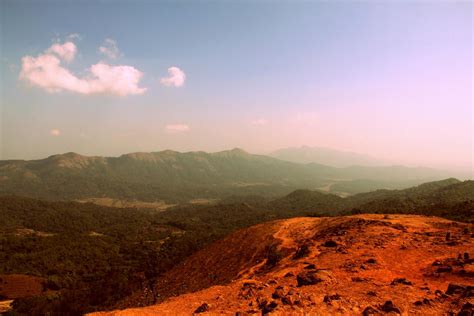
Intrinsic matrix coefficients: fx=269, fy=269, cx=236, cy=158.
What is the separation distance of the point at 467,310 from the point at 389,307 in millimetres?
2565

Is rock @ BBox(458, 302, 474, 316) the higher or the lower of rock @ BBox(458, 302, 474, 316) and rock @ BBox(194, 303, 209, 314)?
the higher

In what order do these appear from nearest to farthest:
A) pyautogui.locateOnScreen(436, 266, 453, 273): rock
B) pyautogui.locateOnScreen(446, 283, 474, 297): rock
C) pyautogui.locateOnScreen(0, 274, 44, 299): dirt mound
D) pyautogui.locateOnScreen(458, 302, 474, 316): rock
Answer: pyautogui.locateOnScreen(458, 302, 474, 316): rock < pyautogui.locateOnScreen(446, 283, 474, 297): rock < pyautogui.locateOnScreen(436, 266, 453, 273): rock < pyautogui.locateOnScreen(0, 274, 44, 299): dirt mound

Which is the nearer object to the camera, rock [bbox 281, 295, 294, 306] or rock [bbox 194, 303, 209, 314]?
rock [bbox 281, 295, 294, 306]

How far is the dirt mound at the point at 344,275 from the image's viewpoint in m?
12.0

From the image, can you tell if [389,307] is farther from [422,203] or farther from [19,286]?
[19,286]

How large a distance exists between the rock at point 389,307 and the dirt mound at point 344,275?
37 mm

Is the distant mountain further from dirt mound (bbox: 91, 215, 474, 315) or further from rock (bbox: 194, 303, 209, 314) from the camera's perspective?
rock (bbox: 194, 303, 209, 314)

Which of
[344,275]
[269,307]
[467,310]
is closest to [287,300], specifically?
[269,307]

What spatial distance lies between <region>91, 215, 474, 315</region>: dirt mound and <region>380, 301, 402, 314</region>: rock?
0.04 m

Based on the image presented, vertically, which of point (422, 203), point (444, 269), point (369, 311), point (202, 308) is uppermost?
point (369, 311)

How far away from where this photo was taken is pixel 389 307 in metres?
11.1

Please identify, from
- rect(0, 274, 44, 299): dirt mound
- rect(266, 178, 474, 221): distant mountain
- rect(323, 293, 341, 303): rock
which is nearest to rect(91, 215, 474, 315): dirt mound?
rect(323, 293, 341, 303): rock

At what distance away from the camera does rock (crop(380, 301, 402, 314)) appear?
35.8ft

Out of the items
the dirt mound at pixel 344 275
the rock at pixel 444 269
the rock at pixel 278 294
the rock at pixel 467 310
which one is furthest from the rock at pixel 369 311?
the rock at pixel 444 269
